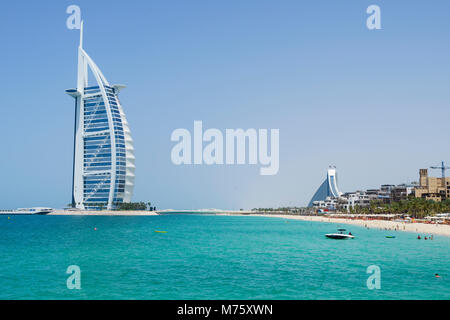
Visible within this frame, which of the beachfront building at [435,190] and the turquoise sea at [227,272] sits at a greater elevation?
the beachfront building at [435,190]

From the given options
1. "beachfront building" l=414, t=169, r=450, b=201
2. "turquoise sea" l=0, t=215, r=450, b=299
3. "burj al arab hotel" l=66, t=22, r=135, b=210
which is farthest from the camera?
"burj al arab hotel" l=66, t=22, r=135, b=210

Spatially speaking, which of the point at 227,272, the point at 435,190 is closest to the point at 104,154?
the point at 435,190

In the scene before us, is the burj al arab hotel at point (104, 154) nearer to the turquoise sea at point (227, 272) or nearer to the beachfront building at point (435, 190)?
the beachfront building at point (435, 190)

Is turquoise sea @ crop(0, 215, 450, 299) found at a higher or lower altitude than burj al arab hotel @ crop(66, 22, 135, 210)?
lower

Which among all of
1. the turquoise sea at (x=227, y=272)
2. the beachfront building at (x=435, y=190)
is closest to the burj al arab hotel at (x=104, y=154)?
the beachfront building at (x=435, y=190)

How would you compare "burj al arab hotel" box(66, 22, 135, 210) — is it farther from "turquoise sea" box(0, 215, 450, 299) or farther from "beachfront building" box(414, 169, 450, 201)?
"turquoise sea" box(0, 215, 450, 299)

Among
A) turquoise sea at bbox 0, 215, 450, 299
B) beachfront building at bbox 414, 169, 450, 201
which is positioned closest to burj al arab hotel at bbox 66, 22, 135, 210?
beachfront building at bbox 414, 169, 450, 201

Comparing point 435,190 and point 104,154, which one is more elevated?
point 104,154

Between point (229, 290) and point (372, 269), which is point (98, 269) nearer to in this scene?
point (229, 290)

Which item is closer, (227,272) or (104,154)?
(227,272)

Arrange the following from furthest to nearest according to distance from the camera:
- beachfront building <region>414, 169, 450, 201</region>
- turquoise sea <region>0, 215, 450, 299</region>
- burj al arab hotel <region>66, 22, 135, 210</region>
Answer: burj al arab hotel <region>66, 22, 135, 210</region> → beachfront building <region>414, 169, 450, 201</region> → turquoise sea <region>0, 215, 450, 299</region>

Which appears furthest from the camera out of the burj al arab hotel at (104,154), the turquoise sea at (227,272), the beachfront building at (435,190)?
the burj al arab hotel at (104,154)

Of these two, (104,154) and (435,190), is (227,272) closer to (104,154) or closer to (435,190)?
(104,154)
